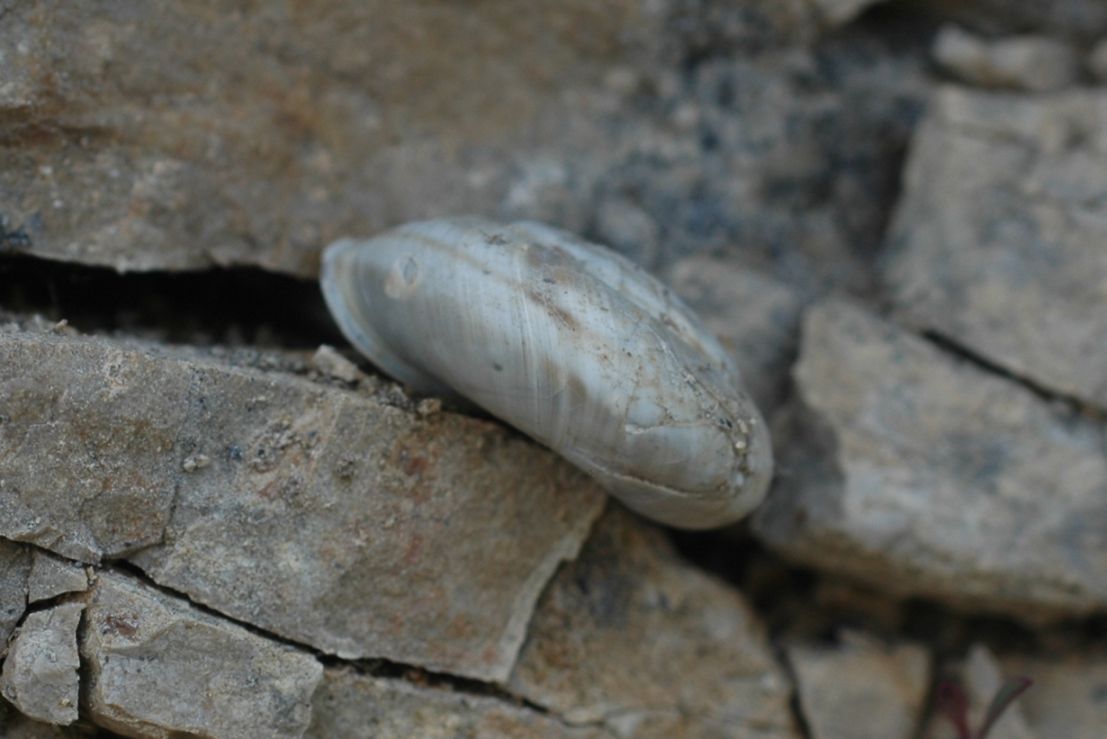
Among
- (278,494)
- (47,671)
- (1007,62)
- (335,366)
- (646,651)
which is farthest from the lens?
(1007,62)

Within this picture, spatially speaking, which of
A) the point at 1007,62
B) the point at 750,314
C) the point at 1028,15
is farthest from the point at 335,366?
the point at 1028,15

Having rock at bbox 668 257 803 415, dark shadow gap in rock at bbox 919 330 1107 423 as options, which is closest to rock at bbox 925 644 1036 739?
dark shadow gap in rock at bbox 919 330 1107 423

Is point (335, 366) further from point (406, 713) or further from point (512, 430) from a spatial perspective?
point (406, 713)

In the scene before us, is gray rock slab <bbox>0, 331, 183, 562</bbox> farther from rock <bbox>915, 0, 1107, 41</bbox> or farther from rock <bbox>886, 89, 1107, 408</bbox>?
rock <bbox>915, 0, 1107, 41</bbox>

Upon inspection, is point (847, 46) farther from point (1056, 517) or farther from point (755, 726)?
point (755, 726)

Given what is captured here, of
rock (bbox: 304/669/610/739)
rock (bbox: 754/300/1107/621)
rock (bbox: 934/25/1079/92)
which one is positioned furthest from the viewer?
rock (bbox: 934/25/1079/92)

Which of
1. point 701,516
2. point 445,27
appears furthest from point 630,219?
point 701,516

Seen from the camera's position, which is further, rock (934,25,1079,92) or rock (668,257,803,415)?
rock (934,25,1079,92)
